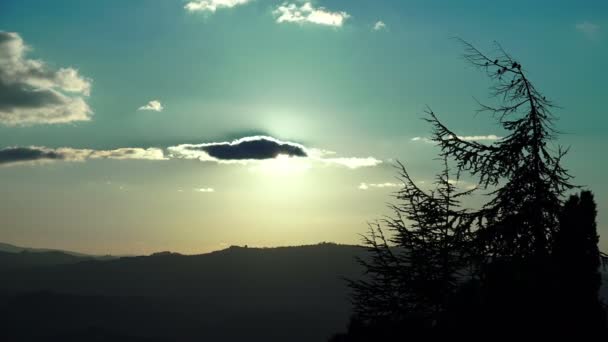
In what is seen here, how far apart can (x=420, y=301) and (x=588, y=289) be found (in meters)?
3.45

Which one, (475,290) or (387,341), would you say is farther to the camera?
(387,341)

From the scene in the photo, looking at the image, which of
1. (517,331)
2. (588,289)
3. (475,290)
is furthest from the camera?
(588,289)

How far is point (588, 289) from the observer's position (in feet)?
33.2

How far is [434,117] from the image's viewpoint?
1215 cm

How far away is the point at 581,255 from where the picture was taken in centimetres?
1055

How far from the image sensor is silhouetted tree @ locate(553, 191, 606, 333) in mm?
9508

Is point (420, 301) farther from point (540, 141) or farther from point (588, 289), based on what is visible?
point (540, 141)

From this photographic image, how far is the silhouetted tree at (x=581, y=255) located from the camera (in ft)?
31.2

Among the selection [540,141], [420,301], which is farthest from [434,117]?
[420,301]

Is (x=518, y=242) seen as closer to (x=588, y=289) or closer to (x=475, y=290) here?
(x=588, y=289)

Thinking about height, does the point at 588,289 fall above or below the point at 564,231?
below

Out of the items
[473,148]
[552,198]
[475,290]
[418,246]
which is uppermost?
[473,148]

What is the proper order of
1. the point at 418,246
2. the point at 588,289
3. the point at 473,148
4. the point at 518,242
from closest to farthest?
the point at 588,289
the point at 518,242
the point at 473,148
the point at 418,246

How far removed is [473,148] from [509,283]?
3658mm
